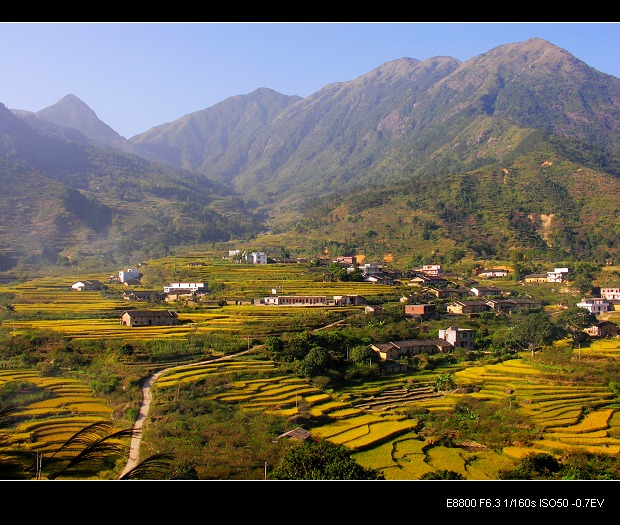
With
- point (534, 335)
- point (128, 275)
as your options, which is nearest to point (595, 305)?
point (534, 335)

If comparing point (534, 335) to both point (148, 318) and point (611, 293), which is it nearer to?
point (611, 293)

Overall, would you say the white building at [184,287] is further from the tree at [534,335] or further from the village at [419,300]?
the tree at [534,335]

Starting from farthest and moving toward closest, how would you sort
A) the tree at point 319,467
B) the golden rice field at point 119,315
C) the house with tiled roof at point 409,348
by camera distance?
the house with tiled roof at point 409,348 < the golden rice field at point 119,315 < the tree at point 319,467

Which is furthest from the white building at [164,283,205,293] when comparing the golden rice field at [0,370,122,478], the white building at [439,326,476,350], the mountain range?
the mountain range

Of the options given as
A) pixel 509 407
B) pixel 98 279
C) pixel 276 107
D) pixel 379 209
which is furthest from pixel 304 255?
pixel 276 107

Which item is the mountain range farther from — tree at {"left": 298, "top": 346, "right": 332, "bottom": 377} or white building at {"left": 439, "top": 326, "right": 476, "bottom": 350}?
tree at {"left": 298, "top": 346, "right": 332, "bottom": 377}

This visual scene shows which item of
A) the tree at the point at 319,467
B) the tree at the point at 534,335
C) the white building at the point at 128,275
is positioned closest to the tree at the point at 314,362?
the tree at the point at 319,467
